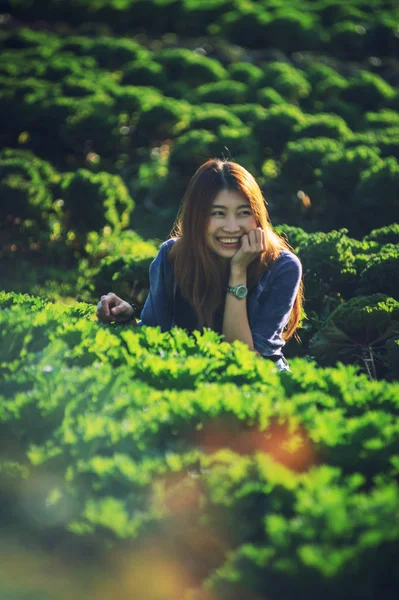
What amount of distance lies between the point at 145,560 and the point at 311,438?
2.66 ft

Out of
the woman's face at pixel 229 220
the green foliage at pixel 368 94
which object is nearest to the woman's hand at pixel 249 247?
the woman's face at pixel 229 220

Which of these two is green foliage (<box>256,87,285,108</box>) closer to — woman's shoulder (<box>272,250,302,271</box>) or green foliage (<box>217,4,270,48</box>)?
green foliage (<box>217,4,270,48</box>)

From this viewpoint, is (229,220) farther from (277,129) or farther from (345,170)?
(277,129)

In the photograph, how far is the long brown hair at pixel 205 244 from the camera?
4.85m

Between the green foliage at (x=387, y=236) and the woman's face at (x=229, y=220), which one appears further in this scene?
the green foliage at (x=387, y=236)

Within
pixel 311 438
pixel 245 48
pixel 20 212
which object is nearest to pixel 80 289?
pixel 20 212

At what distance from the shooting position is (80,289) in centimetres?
989

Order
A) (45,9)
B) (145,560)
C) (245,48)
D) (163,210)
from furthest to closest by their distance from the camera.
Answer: (45,9), (245,48), (163,210), (145,560)

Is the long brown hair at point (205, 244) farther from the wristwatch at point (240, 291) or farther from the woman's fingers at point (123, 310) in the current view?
the woman's fingers at point (123, 310)

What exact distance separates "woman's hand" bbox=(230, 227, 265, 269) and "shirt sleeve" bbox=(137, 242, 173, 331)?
45 cm

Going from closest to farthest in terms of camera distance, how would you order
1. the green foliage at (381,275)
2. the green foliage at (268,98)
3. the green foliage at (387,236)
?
1. the green foliage at (381,275)
2. the green foliage at (387,236)
3. the green foliage at (268,98)

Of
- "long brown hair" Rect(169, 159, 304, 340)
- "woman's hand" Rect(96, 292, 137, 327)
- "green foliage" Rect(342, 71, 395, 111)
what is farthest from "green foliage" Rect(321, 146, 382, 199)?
"green foliage" Rect(342, 71, 395, 111)

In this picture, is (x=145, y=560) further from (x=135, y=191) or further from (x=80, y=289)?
(x=135, y=191)

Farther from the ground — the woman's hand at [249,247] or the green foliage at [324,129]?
the green foliage at [324,129]
